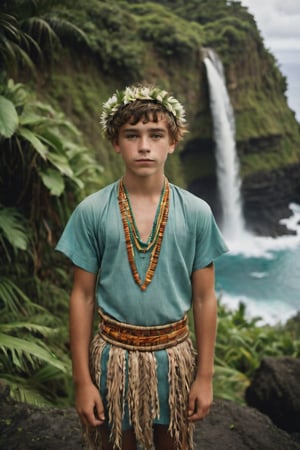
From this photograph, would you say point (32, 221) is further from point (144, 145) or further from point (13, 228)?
Answer: point (144, 145)

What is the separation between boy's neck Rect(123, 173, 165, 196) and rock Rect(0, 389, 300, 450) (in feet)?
6.66

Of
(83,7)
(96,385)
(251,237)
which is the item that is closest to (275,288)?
(251,237)

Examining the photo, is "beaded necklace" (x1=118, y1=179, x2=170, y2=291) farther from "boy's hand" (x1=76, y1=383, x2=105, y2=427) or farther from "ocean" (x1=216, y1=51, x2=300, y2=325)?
"ocean" (x1=216, y1=51, x2=300, y2=325)

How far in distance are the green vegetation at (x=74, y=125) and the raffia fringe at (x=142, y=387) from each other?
1.55 meters

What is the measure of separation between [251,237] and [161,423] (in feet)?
63.0

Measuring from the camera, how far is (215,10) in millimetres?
20672

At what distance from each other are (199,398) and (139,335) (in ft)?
1.27

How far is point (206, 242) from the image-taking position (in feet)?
6.59

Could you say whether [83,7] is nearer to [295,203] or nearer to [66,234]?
[66,234]

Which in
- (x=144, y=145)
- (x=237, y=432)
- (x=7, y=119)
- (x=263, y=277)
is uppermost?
(x=7, y=119)

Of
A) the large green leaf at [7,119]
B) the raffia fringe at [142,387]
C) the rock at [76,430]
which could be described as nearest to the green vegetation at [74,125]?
the large green leaf at [7,119]

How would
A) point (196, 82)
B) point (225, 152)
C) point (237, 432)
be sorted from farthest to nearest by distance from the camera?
1. point (225, 152)
2. point (196, 82)
3. point (237, 432)

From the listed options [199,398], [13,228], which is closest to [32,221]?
[13,228]

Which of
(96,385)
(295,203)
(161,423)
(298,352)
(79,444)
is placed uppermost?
(295,203)
